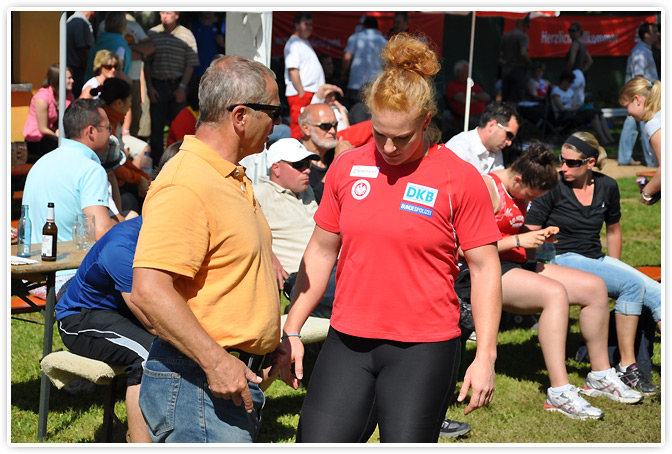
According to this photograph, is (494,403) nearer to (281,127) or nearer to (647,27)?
(281,127)

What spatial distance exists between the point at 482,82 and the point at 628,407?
1330 cm

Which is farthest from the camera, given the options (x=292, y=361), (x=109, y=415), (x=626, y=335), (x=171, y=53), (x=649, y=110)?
(x=171, y=53)

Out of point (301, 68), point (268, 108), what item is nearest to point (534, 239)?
point (268, 108)

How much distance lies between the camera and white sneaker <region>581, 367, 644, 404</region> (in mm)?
5219

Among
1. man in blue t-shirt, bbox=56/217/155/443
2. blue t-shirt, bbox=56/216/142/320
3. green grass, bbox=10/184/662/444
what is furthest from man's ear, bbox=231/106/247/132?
green grass, bbox=10/184/662/444

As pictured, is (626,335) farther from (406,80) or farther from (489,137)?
(406,80)

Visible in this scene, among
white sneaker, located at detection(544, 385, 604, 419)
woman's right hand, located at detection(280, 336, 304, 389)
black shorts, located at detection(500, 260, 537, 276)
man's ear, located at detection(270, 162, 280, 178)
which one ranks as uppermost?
man's ear, located at detection(270, 162, 280, 178)

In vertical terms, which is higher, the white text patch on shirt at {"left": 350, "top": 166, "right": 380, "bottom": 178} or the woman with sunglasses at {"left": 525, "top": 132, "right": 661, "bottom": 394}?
the white text patch on shirt at {"left": 350, "top": 166, "right": 380, "bottom": 178}

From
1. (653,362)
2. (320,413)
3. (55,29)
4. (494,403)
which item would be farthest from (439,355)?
(55,29)

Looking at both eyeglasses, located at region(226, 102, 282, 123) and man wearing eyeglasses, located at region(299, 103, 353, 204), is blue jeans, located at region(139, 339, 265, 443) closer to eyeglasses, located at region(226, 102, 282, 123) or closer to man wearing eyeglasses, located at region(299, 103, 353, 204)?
eyeglasses, located at region(226, 102, 282, 123)

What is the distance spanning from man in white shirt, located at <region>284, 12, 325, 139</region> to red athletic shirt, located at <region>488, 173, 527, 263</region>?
5.81m

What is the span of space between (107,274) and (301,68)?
24.2 feet

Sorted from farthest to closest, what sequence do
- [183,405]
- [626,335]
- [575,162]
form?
[575,162] → [626,335] → [183,405]

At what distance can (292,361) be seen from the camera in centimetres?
289
